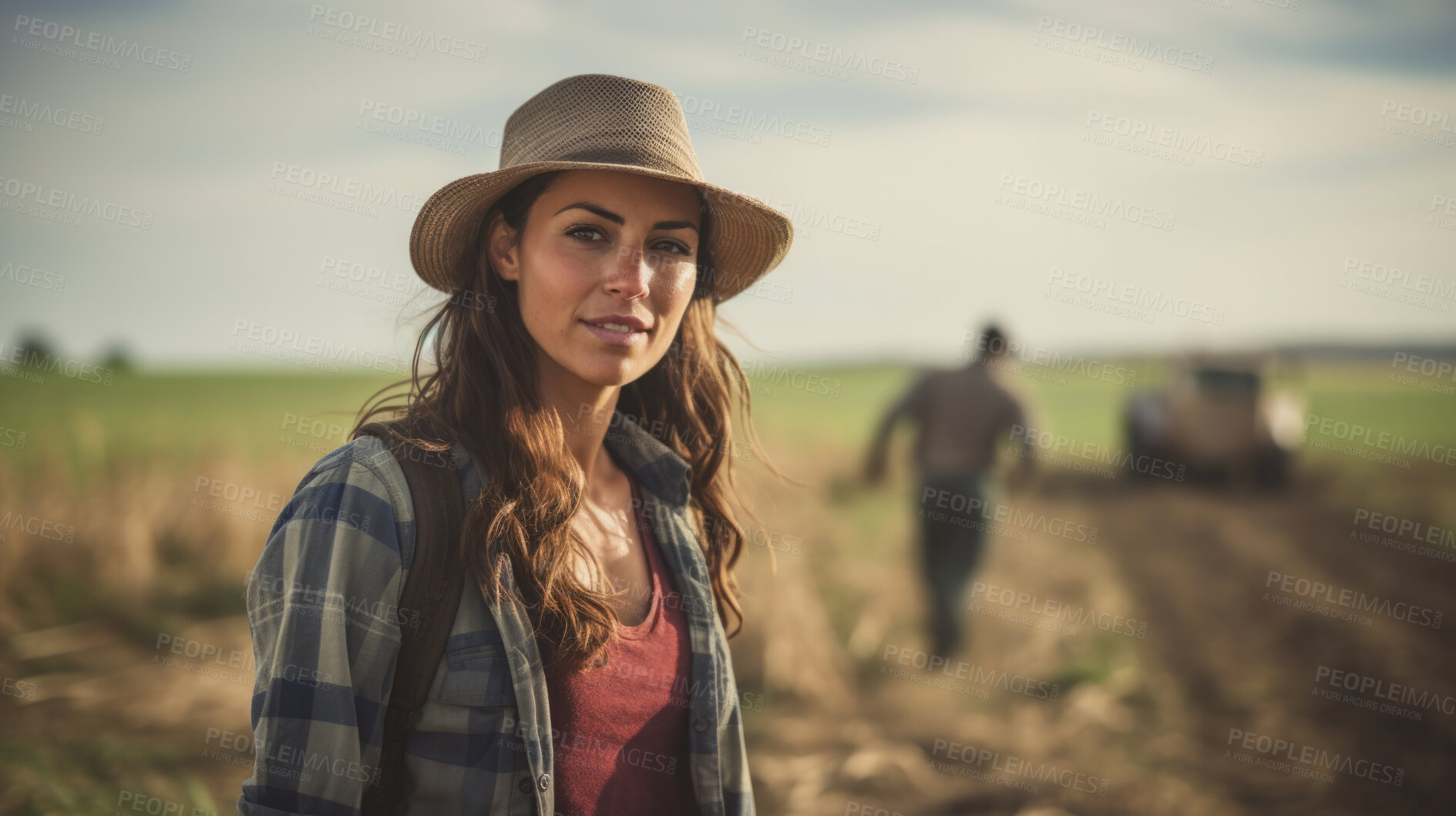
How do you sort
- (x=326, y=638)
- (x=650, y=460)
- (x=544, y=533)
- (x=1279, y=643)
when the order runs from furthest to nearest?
(x=1279, y=643)
(x=650, y=460)
(x=544, y=533)
(x=326, y=638)

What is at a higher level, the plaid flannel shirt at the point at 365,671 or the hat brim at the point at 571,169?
the hat brim at the point at 571,169

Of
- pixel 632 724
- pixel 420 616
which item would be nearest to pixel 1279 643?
pixel 632 724

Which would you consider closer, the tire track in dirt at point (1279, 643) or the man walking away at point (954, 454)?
the tire track in dirt at point (1279, 643)

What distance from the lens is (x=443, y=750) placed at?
5.64 ft

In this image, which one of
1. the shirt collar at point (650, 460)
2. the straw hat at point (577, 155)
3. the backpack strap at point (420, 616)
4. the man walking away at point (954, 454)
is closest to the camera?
the backpack strap at point (420, 616)

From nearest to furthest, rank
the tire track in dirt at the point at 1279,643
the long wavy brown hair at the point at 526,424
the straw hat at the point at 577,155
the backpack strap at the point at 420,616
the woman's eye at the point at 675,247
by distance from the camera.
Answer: the backpack strap at the point at 420,616
the long wavy brown hair at the point at 526,424
the straw hat at the point at 577,155
the woman's eye at the point at 675,247
the tire track in dirt at the point at 1279,643

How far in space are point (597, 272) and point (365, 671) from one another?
977 mm

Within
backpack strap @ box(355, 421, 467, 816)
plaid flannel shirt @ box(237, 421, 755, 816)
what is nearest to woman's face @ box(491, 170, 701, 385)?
plaid flannel shirt @ box(237, 421, 755, 816)

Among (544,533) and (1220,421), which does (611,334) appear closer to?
(544,533)

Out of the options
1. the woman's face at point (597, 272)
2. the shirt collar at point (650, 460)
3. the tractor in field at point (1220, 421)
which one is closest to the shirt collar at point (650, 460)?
the shirt collar at point (650, 460)

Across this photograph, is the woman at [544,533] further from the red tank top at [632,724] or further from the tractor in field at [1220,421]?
the tractor in field at [1220,421]

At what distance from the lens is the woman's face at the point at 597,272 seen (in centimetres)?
200

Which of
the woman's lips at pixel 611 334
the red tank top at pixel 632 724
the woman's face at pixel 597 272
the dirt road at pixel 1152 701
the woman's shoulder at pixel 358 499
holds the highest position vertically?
the woman's face at pixel 597 272

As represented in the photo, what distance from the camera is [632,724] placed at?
1.98m
